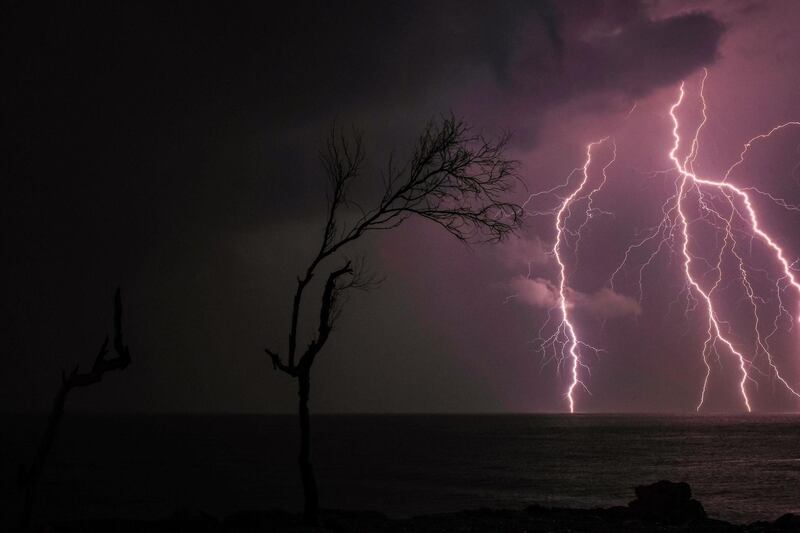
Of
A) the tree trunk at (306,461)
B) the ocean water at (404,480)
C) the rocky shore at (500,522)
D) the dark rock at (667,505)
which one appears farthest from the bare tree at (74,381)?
Result: the ocean water at (404,480)

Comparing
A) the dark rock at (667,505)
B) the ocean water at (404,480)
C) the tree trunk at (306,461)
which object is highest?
the tree trunk at (306,461)

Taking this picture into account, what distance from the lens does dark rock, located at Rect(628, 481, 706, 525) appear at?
17938 mm

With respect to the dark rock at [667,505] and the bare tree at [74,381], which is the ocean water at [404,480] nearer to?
the dark rock at [667,505]

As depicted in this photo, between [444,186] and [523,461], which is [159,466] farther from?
[444,186]

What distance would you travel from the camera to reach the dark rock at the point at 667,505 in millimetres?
17938

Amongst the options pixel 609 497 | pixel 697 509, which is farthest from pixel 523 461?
pixel 697 509

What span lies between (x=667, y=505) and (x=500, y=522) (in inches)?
245

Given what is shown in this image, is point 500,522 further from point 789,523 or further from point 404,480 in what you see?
point 404,480

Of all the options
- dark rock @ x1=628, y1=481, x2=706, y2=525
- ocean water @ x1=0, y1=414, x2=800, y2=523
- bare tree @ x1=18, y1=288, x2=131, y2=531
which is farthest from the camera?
ocean water @ x1=0, y1=414, x2=800, y2=523

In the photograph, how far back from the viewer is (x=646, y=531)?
14.5 meters

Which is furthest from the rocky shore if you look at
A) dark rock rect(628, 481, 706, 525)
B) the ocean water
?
the ocean water

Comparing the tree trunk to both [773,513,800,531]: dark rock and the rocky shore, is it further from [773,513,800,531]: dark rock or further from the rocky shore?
[773,513,800,531]: dark rock

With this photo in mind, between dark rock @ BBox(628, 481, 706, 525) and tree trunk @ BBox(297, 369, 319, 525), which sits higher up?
tree trunk @ BBox(297, 369, 319, 525)

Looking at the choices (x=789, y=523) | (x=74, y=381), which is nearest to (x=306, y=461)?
(x=74, y=381)
